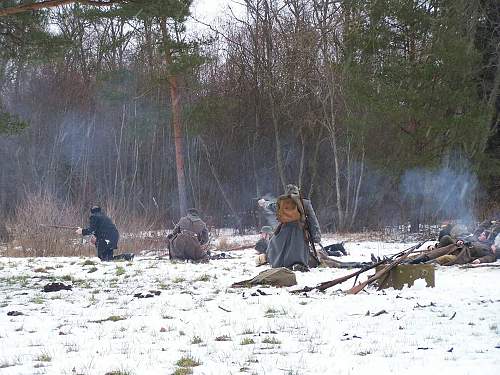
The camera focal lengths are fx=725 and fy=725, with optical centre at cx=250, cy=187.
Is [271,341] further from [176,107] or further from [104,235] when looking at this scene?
[176,107]

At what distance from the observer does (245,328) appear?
6.50m

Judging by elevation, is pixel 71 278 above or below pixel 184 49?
below

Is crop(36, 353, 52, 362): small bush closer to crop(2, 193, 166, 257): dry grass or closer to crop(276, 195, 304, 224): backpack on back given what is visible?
crop(276, 195, 304, 224): backpack on back

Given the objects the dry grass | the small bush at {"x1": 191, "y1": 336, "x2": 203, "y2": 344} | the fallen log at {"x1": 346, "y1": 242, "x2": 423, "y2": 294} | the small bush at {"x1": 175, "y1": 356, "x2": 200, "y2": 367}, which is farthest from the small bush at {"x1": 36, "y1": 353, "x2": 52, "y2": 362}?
the dry grass

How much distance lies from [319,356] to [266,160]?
26471 mm

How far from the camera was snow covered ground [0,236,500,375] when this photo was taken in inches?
200

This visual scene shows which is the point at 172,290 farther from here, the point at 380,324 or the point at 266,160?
the point at 266,160

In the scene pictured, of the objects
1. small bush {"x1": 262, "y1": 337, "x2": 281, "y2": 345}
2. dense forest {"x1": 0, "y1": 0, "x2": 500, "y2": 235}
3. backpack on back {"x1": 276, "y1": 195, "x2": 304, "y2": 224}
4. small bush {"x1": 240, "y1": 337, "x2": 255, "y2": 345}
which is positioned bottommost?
small bush {"x1": 262, "y1": 337, "x2": 281, "y2": 345}

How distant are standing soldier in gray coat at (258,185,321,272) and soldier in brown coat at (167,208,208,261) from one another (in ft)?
8.46

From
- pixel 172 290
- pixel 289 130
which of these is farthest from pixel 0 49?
pixel 289 130

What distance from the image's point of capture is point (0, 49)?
12.1 metres

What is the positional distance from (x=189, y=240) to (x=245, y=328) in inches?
307

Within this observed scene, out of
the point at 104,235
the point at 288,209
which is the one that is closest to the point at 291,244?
the point at 288,209

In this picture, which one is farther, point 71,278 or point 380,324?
point 71,278
